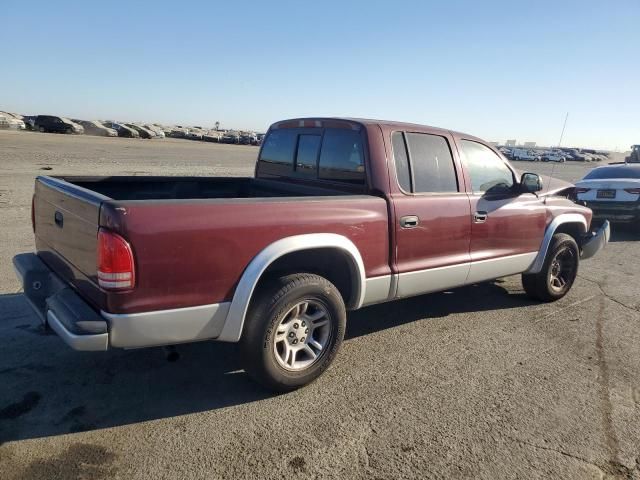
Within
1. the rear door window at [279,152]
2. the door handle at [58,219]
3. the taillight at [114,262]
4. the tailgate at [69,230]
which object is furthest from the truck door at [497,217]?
the door handle at [58,219]

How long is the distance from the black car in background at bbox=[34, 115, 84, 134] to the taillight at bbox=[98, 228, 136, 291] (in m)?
51.8

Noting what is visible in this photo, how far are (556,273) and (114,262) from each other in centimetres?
488

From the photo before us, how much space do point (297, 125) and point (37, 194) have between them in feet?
7.51

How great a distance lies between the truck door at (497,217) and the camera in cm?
468

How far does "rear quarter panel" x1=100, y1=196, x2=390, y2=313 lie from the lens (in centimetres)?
278

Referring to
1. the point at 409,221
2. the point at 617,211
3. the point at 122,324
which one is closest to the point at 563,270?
the point at 409,221

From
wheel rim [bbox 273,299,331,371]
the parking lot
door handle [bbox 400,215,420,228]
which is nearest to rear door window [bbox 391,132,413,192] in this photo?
door handle [bbox 400,215,420,228]

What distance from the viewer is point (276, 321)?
132 inches

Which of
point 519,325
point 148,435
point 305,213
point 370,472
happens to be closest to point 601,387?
point 519,325

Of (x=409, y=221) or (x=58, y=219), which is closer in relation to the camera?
(x=58, y=219)

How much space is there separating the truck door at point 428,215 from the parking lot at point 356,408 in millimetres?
655

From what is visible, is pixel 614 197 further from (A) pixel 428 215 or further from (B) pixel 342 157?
(B) pixel 342 157

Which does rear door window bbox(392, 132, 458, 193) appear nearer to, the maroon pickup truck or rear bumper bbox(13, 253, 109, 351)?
the maroon pickup truck

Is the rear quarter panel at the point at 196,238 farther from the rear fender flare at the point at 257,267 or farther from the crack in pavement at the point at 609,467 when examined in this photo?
the crack in pavement at the point at 609,467
